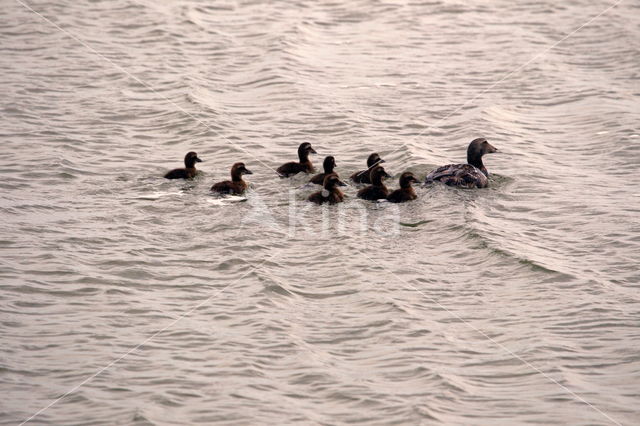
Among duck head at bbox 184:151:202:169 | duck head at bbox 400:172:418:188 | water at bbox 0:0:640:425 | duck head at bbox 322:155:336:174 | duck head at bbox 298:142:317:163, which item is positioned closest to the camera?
water at bbox 0:0:640:425

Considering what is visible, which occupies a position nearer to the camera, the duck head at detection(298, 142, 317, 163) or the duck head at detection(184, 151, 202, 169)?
the duck head at detection(184, 151, 202, 169)

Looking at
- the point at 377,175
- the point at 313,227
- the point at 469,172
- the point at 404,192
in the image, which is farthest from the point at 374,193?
the point at 469,172

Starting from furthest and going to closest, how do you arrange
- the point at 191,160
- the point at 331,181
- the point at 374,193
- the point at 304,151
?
the point at 304,151 → the point at 191,160 → the point at 374,193 → the point at 331,181

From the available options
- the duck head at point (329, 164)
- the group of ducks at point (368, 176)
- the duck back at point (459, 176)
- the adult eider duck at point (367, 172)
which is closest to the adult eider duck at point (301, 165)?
the group of ducks at point (368, 176)

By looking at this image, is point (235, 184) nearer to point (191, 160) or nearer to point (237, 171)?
point (237, 171)

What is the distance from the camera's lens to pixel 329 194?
13.0 metres

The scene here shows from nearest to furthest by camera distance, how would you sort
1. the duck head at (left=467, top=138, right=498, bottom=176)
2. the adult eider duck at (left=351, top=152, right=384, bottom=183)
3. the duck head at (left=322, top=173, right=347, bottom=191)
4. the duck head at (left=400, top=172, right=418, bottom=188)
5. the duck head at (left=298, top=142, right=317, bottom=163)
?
the duck head at (left=322, top=173, right=347, bottom=191), the duck head at (left=400, top=172, right=418, bottom=188), the adult eider duck at (left=351, top=152, right=384, bottom=183), the duck head at (left=298, top=142, right=317, bottom=163), the duck head at (left=467, top=138, right=498, bottom=176)

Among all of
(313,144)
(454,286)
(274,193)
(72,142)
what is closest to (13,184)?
(72,142)

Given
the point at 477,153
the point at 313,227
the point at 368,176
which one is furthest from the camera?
the point at 477,153

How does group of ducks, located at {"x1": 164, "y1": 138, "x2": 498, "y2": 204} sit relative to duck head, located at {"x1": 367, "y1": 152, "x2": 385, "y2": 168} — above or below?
below

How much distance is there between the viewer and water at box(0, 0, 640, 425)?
888 cm

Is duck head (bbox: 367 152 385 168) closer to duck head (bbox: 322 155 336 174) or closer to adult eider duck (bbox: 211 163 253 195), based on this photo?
duck head (bbox: 322 155 336 174)

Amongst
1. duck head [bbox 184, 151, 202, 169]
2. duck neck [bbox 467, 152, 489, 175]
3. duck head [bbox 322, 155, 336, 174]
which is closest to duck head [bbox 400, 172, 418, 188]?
duck head [bbox 322, 155, 336, 174]

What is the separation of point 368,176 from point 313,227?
153cm
